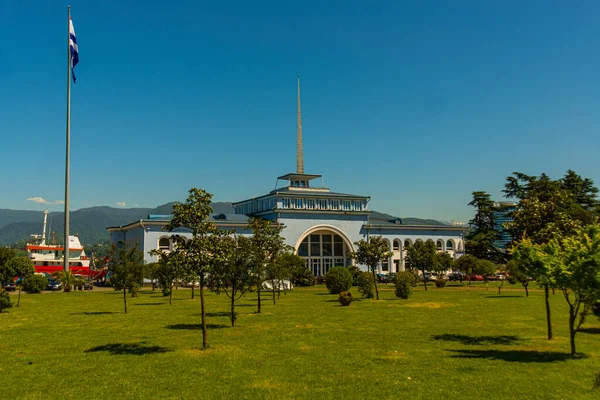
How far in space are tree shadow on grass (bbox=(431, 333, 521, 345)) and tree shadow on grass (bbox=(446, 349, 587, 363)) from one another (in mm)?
1968

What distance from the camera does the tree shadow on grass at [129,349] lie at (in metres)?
19.4

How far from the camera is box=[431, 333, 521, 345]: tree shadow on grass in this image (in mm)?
21453

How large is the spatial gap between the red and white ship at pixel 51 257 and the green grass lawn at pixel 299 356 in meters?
54.4

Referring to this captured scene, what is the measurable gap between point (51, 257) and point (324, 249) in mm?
45783

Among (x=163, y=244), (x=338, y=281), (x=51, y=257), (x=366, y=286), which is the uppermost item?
(x=163, y=244)

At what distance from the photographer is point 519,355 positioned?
18672 mm

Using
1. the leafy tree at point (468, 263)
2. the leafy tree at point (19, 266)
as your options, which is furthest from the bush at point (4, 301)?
the leafy tree at point (468, 263)

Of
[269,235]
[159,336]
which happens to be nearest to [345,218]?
[269,235]

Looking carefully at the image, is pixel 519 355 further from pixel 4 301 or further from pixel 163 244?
pixel 163 244

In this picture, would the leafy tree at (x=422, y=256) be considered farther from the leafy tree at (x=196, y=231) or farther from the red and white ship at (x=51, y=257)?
the red and white ship at (x=51, y=257)

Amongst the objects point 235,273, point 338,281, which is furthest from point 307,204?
point 235,273

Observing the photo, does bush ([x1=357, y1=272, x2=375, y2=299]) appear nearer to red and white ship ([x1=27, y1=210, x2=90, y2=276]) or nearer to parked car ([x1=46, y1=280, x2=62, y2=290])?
parked car ([x1=46, y1=280, x2=62, y2=290])

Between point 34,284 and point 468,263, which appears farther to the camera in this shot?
point 468,263

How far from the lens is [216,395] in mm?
13742
